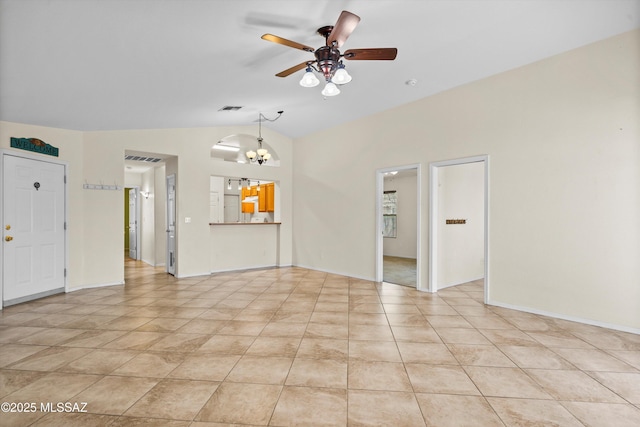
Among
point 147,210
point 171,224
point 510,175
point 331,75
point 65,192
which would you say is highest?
point 331,75

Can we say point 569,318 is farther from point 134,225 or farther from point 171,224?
point 134,225

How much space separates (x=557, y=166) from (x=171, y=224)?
6.64 metres

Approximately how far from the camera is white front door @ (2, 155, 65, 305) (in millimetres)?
4297

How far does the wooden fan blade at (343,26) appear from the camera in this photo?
7.82 ft

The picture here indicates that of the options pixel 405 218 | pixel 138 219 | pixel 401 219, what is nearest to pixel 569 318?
pixel 405 218

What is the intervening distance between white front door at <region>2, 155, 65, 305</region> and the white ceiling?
29.2 inches

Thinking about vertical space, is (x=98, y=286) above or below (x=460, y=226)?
below

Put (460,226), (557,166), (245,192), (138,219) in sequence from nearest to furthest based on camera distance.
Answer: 1. (557,166)
2. (460,226)
3. (138,219)
4. (245,192)

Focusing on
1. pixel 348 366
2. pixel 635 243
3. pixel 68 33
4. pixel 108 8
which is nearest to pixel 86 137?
pixel 68 33

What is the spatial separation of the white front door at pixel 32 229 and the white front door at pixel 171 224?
1789 mm

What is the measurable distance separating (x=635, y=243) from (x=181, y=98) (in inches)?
225

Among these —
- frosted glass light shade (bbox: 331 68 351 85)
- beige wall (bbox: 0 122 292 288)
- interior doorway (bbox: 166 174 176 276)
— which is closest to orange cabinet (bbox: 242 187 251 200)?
beige wall (bbox: 0 122 292 288)

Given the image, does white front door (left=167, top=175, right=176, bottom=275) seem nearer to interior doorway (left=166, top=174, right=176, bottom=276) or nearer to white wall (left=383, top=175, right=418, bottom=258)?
interior doorway (left=166, top=174, right=176, bottom=276)

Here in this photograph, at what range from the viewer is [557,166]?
3.82 metres
